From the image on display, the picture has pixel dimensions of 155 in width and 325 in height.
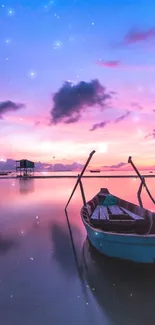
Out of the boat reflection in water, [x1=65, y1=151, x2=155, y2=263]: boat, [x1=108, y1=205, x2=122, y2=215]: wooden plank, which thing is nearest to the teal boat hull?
[x1=65, y1=151, x2=155, y2=263]: boat

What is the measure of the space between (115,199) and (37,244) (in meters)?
6.25

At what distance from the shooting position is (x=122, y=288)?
24.4 feet

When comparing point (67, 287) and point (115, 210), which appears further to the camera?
point (115, 210)

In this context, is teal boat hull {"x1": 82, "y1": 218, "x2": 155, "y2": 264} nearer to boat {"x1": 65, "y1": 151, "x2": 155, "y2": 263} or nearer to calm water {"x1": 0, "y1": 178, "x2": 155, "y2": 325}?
boat {"x1": 65, "y1": 151, "x2": 155, "y2": 263}

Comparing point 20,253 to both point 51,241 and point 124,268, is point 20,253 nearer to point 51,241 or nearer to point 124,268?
point 51,241

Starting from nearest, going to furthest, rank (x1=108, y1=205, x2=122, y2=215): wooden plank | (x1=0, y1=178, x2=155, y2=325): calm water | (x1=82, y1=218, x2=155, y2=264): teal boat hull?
(x1=0, y1=178, x2=155, y2=325): calm water → (x1=82, y1=218, x2=155, y2=264): teal boat hull → (x1=108, y1=205, x2=122, y2=215): wooden plank

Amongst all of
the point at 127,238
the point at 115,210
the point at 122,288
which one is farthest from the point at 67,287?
the point at 115,210

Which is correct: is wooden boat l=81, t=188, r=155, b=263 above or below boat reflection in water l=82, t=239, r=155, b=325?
above

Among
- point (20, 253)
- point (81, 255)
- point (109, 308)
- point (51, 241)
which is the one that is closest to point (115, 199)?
point (51, 241)

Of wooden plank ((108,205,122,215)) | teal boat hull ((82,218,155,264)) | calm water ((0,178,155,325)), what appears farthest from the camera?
wooden plank ((108,205,122,215))

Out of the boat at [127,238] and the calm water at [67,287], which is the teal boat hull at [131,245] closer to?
the boat at [127,238]

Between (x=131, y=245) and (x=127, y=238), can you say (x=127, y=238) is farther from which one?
(x=131, y=245)

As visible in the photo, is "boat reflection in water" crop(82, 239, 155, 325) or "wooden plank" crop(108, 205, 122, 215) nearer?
"boat reflection in water" crop(82, 239, 155, 325)

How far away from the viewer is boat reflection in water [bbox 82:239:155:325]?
19.8ft
